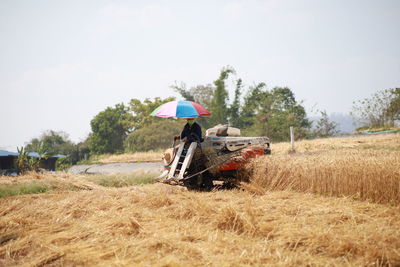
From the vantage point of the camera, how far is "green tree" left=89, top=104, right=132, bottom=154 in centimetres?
5106

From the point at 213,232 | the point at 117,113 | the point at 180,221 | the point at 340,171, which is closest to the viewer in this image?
the point at 213,232

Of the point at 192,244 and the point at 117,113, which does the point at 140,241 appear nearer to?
the point at 192,244

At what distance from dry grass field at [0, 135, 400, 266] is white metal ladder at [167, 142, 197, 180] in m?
0.50

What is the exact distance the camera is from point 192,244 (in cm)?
401

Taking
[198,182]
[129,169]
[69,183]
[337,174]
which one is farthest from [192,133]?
[129,169]

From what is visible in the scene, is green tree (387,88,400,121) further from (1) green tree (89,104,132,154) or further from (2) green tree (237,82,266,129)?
(1) green tree (89,104,132,154)

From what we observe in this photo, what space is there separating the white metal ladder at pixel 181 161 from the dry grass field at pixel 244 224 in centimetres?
50

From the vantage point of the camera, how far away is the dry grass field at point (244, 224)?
11.8ft

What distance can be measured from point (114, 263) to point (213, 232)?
1402 millimetres

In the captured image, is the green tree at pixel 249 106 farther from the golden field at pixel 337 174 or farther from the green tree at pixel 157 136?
the golden field at pixel 337 174

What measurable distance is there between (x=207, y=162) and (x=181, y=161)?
2.22 feet

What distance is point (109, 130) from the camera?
1993 inches

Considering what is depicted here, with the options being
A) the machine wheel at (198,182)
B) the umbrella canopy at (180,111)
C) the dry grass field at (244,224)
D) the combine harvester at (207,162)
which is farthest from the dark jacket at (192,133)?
the dry grass field at (244,224)

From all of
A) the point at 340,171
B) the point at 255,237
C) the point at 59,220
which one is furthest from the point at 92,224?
the point at 340,171
